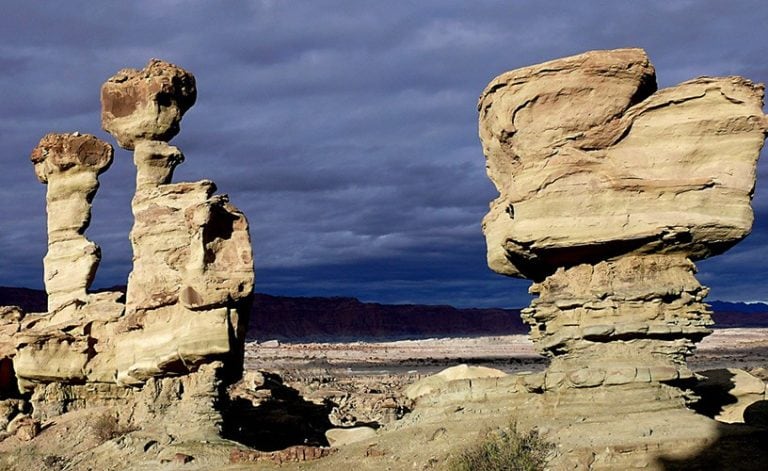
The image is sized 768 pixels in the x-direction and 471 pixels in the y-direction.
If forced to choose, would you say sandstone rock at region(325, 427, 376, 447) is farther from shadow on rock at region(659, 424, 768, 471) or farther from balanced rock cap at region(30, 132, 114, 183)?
balanced rock cap at region(30, 132, 114, 183)

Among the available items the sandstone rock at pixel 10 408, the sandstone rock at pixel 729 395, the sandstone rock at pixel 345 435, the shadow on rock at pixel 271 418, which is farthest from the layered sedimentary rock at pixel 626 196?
the sandstone rock at pixel 10 408

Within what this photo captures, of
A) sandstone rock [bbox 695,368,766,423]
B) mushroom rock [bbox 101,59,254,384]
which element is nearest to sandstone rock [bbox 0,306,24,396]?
mushroom rock [bbox 101,59,254,384]

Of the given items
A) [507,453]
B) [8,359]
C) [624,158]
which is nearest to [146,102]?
[8,359]

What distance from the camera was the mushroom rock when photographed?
1909 centimetres

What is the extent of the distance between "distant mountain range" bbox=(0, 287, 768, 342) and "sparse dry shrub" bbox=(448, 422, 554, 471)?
358 ft

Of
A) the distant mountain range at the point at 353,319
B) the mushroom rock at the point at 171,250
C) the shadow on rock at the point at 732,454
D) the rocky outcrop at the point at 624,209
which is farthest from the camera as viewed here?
the distant mountain range at the point at 353,319

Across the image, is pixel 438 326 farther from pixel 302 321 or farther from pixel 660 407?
pixel 660 407

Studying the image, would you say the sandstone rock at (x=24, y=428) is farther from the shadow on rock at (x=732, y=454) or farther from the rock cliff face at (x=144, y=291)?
the shadow on rock at (x=732, y=454)

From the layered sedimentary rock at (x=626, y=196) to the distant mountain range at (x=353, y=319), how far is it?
10802 cm

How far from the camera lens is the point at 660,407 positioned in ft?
45.3

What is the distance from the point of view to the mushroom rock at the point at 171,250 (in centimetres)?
1909

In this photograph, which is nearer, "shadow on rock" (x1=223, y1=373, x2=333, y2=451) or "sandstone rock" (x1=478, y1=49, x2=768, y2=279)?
"sandstone rock" (x1=478, y1=49, x2=768, y2=279)

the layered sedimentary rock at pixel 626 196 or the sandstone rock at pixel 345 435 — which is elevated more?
the layered sedimentary rock at pixel 626 196

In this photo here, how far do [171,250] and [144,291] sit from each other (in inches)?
47.4
